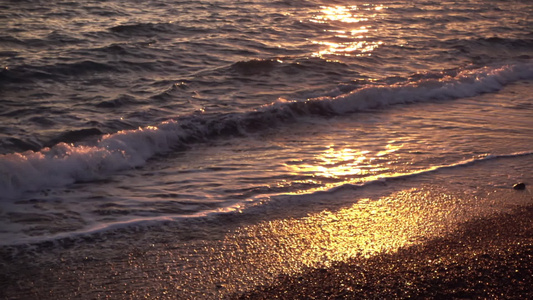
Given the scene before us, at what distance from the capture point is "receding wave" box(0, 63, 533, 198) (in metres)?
5.42

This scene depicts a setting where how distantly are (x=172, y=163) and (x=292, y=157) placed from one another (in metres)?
1.22

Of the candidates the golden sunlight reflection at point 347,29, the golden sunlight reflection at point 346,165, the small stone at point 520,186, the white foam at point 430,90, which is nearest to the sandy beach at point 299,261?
the small stone at point 520,186

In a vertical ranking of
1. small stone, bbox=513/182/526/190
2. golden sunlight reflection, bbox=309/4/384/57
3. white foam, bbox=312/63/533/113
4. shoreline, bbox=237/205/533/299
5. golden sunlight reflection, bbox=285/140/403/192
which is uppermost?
golden sunlight reflection, bbox=309/4/384/57

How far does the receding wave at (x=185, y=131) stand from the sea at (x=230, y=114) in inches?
0.8

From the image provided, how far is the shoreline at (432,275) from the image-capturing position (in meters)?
3.37

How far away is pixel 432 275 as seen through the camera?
3.56 metres

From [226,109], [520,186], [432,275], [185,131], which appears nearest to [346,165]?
[520,186]

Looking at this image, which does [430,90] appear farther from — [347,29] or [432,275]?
[432,275]

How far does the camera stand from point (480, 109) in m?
8.52

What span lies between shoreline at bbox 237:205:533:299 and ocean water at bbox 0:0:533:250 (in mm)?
1060

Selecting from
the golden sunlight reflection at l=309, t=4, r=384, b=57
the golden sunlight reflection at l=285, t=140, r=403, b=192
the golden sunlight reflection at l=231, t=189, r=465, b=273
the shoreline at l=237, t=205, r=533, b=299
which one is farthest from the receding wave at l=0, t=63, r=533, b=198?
the shoreline at l=237, t=205, r=533, b=299

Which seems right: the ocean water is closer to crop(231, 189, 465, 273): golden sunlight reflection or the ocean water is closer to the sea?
the sea

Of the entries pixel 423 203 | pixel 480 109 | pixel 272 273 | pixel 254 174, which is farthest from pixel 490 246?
pixel 480 109

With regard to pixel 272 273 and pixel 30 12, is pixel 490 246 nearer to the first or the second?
pixel 272 273
